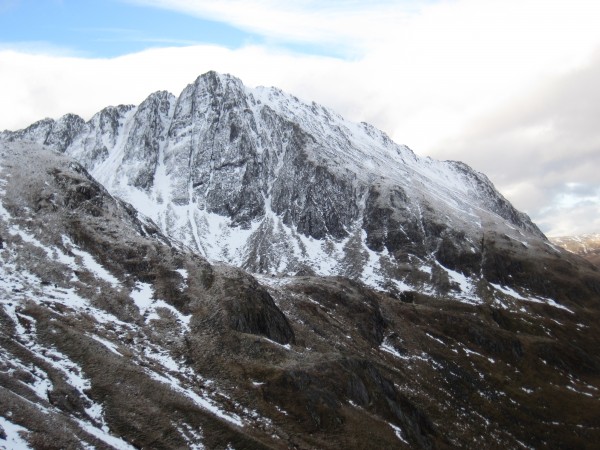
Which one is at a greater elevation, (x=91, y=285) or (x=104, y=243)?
(x=104, y=243)

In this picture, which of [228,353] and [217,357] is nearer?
[217,357]

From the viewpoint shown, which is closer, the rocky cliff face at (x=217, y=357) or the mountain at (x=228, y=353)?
the rocky cliff face at (x=217, y=357)

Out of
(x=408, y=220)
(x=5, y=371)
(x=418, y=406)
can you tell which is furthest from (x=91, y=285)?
(x=408, y=220)

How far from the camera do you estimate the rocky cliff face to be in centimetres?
4962

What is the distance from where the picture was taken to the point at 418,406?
77875 mm

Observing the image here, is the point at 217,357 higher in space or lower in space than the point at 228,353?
lower

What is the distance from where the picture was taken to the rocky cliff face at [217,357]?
49625mm

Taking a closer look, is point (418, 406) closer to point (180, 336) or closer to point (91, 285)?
point (180, 336)

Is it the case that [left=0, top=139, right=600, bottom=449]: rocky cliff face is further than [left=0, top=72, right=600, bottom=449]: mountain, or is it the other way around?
[left=0, top=72, right=600, bottom=449]: mountain

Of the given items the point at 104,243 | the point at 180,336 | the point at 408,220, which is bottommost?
the point at 180,336

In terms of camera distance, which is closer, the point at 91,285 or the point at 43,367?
the point at 43,367

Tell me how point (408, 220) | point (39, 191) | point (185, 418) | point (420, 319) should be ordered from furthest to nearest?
point (408, 220) < point (420, 319) < point (39, 191) < point (185, 418)

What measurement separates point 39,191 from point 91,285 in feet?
95.5

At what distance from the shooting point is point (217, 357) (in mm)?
64688
